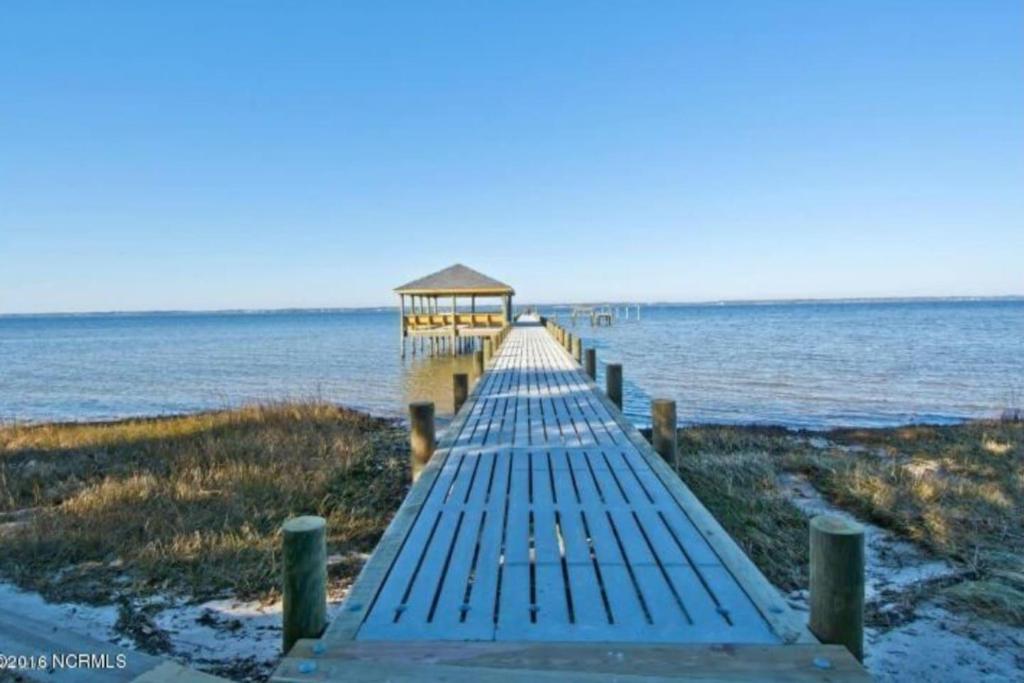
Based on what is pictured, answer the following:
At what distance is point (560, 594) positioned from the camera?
3051mm

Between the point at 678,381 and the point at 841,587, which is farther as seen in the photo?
the point at 678,381

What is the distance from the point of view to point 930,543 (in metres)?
5.87

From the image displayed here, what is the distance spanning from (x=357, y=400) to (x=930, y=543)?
1523 cm

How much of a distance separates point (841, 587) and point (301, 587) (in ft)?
7.48

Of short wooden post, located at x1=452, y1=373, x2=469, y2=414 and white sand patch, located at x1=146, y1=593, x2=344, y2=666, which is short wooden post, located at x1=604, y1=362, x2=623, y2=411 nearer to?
short wooden post, located at x1=452, y1=373, x2=469, y2=414

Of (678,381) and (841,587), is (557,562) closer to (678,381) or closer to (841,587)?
(841,587)

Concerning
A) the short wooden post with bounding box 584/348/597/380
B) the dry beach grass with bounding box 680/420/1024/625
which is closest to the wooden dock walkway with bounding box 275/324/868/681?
the dry beach grass with bounding box 680/420/1024/625

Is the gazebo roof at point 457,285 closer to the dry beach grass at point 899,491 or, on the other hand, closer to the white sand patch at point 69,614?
the dry beach grass at point 899,491

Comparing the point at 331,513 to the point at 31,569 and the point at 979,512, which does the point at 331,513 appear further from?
the point at 979,512

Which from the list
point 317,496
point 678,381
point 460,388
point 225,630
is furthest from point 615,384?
point 678,381

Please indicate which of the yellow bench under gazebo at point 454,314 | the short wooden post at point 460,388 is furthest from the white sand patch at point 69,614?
the yellow bench under gazebo at point 454,314

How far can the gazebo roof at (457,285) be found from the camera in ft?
92.2

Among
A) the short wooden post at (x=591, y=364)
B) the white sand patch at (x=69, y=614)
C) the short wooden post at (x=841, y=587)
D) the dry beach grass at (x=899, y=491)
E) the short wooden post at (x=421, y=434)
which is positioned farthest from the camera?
the short wooden post at (x=591, y=364)

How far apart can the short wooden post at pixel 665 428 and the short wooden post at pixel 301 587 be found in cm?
463
